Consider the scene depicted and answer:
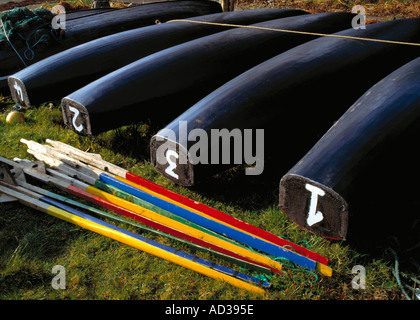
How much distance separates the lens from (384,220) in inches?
102

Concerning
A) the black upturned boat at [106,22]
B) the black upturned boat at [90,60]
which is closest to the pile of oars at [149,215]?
the black upturned boat at [90,60]

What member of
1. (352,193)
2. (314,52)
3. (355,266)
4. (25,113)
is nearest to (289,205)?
(352,193)

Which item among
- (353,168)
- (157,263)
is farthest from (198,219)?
(353,168)

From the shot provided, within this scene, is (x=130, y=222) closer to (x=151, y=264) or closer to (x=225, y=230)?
(x=151, y=264)

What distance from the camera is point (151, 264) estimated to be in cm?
266

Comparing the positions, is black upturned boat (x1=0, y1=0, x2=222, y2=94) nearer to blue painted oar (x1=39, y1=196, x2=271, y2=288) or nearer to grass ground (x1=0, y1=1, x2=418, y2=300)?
grass ground (x1=0, y1=1, x2=418, y2=300)

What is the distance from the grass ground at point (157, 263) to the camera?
7.97ft

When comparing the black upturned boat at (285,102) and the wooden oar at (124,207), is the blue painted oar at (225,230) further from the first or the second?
the black upturned boat at (285,102)

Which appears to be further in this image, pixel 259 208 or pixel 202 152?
Answer: pixel 259 208

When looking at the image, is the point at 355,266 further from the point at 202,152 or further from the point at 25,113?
the point at 25,113

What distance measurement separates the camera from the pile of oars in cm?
251

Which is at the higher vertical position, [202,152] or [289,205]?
[202,152]
